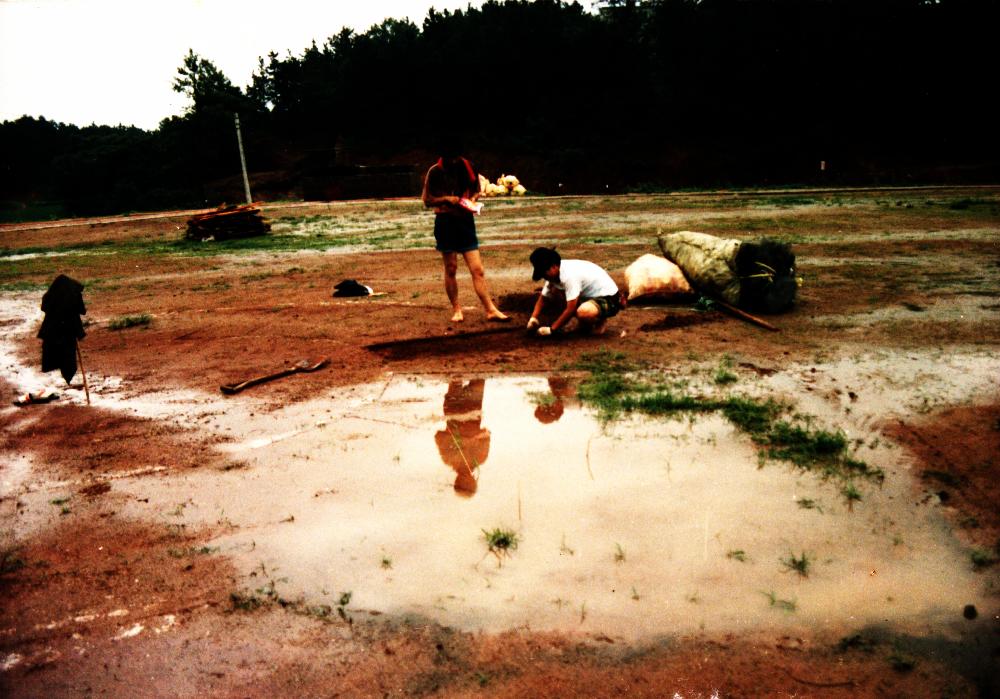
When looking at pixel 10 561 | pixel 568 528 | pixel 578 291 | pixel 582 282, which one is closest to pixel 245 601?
pixel 10 561

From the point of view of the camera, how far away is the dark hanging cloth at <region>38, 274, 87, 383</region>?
225 inches

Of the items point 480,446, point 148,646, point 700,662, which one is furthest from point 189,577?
point 700,662

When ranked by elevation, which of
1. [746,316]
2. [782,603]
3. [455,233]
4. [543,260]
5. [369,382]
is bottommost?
[782,603]

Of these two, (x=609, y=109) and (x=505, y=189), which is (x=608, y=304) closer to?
(x=505, y=189)

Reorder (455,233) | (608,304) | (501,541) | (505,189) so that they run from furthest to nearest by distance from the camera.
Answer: (505,189) → (455,233) → (608,304) → (501,541)

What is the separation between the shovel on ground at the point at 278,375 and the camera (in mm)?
5961

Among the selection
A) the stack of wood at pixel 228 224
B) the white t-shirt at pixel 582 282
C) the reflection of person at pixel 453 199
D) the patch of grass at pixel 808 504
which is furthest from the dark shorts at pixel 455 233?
the stack of wood at pixel 228 224

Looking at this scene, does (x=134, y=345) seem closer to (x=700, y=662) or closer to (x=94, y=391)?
(x=94, y=391)

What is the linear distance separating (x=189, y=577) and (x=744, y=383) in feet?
13.2

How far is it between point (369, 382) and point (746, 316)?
12.5 ft

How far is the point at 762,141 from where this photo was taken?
1688 inches

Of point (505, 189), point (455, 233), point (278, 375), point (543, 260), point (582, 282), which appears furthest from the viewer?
point (505, 189)

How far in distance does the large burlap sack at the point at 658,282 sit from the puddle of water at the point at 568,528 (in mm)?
3419

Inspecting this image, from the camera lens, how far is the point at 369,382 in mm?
5996
